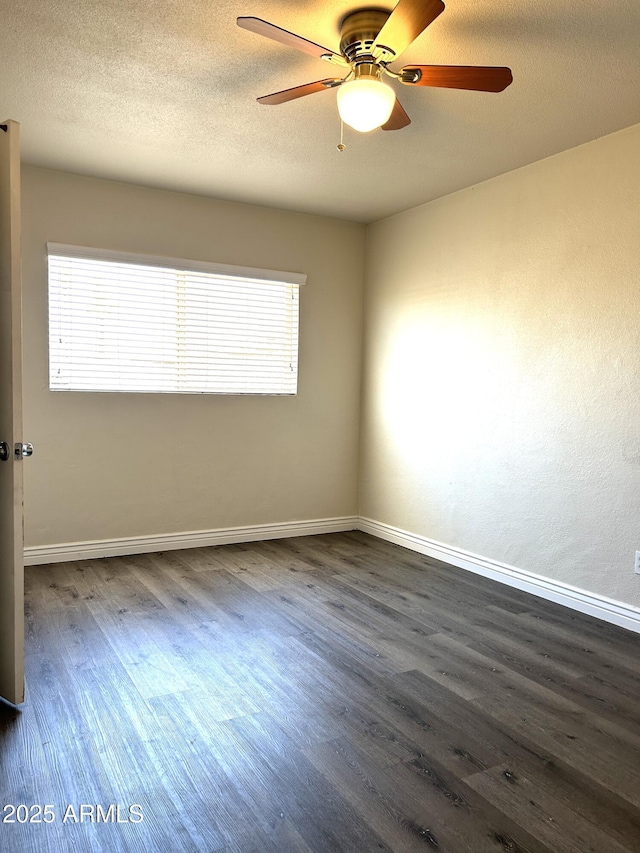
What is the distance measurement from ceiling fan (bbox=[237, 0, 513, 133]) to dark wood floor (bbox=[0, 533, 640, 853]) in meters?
2.18

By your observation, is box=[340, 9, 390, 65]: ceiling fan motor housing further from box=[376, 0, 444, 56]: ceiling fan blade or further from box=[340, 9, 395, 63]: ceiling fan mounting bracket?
box=[376, 0, 444, 56]: ceiling fan blade

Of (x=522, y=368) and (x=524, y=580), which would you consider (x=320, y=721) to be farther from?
(x=522, y=368)

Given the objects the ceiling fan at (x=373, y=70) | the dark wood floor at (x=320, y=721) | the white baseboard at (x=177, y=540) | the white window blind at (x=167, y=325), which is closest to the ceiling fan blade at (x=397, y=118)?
the ceiling fan at (x=373, y=70)

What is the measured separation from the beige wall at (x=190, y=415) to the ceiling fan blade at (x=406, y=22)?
2.51 meters

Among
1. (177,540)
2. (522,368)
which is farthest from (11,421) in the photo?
(522,368)

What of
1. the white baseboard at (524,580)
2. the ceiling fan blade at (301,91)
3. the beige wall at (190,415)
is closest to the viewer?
the ceiling fan blade at (301,91)

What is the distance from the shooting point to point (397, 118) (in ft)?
8.42

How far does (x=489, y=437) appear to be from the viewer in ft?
13.0

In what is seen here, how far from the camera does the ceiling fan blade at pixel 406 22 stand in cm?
183

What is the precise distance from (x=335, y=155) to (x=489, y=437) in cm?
194

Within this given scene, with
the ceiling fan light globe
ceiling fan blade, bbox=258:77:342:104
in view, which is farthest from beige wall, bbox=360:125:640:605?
ceiling fan blade, bbox=258:77:342:104

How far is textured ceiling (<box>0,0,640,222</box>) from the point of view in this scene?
223 centimetres

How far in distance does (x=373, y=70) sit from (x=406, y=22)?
0.40m

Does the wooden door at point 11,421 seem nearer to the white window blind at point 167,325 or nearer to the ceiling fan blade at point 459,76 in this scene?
the ceiling fan blade at point 459,76
